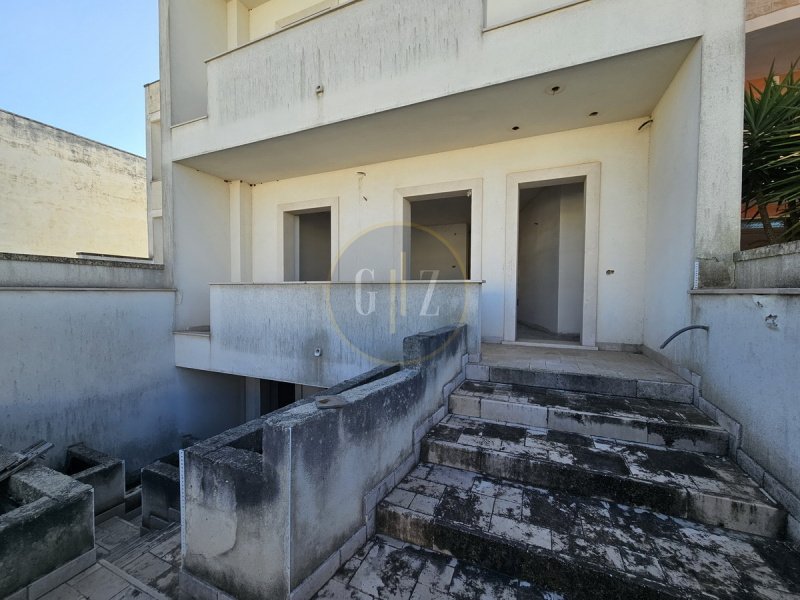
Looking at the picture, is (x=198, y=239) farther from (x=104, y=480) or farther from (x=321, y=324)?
(x=104, y=480)

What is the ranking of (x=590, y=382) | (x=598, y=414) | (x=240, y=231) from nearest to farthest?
(x=598, y=414) → (x=590, y=382) → (x=240, y=231)

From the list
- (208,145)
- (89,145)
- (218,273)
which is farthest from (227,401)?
(89,145)

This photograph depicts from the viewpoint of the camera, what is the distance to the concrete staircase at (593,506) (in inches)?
64.6

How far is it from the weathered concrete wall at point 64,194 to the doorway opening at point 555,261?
1353 centimetres

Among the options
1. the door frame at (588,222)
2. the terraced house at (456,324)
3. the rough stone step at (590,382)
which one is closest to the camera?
the terraced house at (456,324)

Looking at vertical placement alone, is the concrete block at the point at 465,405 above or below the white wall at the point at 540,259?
below

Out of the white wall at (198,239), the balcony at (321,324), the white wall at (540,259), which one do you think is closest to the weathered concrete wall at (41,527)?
the balcony at (321,324)

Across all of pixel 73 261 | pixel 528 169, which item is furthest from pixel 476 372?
pixel 73 261

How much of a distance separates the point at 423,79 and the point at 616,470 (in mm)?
4869

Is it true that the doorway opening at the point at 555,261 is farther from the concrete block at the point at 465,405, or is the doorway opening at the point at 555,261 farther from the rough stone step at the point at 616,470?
the rough stone step at the point at 616,470

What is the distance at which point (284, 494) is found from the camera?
149 centimetres

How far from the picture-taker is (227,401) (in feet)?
24.7

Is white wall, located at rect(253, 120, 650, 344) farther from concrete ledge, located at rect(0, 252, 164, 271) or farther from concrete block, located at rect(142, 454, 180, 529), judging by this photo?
concrete block, located at rect(142, 454, 180, 529)

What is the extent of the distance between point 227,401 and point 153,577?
5.90 meters
